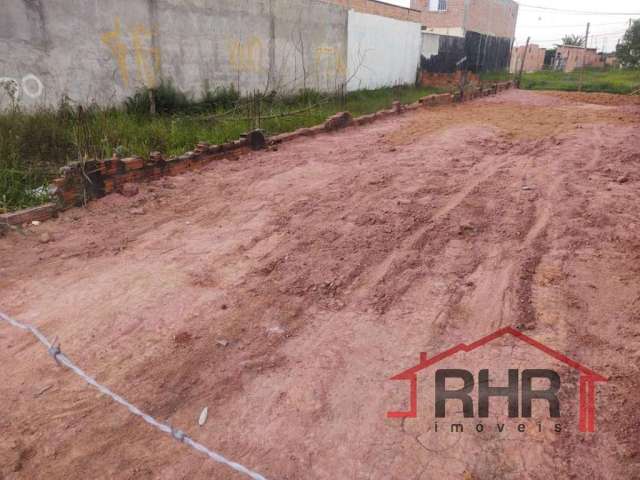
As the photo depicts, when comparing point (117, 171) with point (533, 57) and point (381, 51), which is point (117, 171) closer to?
point (381, 51)

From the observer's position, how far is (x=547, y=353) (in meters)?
2.70

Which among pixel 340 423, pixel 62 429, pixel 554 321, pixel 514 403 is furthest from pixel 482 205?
pixel 62 429

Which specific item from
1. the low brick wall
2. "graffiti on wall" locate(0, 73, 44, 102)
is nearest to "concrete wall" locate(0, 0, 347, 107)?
"graffiti on wall" locate(0, 73, 44, 102)

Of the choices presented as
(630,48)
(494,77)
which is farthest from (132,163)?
(630,48)

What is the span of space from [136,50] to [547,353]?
8.63 m

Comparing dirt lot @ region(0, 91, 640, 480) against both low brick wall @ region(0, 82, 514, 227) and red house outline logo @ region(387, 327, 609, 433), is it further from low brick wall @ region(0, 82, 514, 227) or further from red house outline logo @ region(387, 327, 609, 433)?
low brick wall @ region(0, 82, 514, 227)

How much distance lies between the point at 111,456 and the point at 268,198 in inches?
136

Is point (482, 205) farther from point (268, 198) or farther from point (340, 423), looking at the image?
point (340, 423)

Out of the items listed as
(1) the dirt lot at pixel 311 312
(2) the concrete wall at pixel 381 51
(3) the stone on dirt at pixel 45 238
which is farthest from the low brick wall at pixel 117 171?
(2) the concrete wall at pixel 381 51

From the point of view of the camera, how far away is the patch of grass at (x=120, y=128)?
5199mm

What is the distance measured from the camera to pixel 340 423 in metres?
2.29

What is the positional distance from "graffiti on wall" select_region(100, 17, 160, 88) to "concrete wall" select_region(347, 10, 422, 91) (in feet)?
24.4

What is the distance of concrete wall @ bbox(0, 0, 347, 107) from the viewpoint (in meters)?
7.16

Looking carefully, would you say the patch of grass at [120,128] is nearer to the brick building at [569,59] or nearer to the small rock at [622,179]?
the small rock at [622,179]
